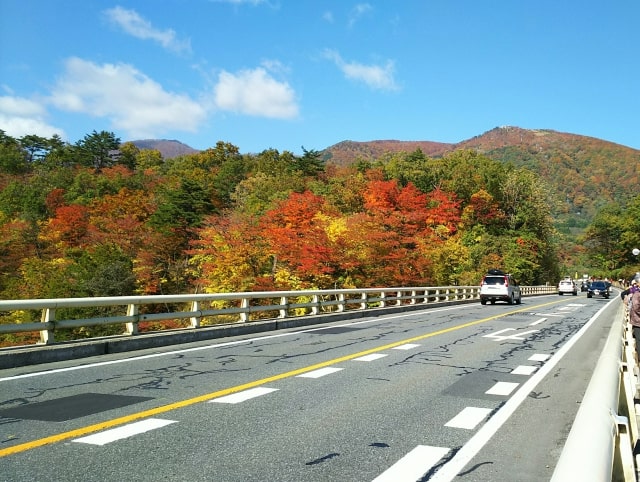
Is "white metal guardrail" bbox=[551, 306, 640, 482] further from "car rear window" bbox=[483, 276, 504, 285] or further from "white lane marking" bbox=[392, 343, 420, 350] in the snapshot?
"car rear window" bbox=[483, 276, 504, 285]

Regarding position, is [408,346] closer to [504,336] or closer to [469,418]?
[504,336]

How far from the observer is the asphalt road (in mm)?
4707

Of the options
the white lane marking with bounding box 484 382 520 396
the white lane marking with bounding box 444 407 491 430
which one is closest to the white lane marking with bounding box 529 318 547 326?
the white lane marking with bounding box 484 382 520 396

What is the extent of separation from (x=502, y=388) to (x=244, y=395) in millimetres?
3948

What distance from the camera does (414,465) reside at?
190 inches

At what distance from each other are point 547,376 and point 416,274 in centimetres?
3311

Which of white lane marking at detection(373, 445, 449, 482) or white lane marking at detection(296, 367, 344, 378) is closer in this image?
white lane marking at detection(373, 445, 449, 482)

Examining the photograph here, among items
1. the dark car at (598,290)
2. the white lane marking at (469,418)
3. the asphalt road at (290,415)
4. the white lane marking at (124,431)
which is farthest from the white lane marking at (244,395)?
the dark car at (598,290)

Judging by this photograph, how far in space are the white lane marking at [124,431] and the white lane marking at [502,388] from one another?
467cm

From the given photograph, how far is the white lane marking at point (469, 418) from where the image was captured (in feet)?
20.6

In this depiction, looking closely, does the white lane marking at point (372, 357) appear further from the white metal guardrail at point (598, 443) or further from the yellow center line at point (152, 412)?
the white metal guardrail at point (598, 443)

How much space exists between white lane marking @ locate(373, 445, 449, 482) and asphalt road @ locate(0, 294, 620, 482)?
17 mm

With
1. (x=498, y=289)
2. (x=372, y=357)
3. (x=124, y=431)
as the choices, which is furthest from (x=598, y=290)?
(x=124, y=431)

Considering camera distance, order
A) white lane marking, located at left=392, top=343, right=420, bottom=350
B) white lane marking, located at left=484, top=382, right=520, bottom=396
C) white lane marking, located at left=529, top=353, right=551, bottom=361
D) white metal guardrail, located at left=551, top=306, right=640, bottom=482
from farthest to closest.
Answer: white lane marking, located at left=392, top=343, right=420, bottom=350 < white lane marking, located at left=529, top=353, right=551, bottom=361 < white lane marking, located at left=484, top=382, right=520, bottom=396 < white metal guardrail, located at left=551, top=306, right=640, bottom=482
